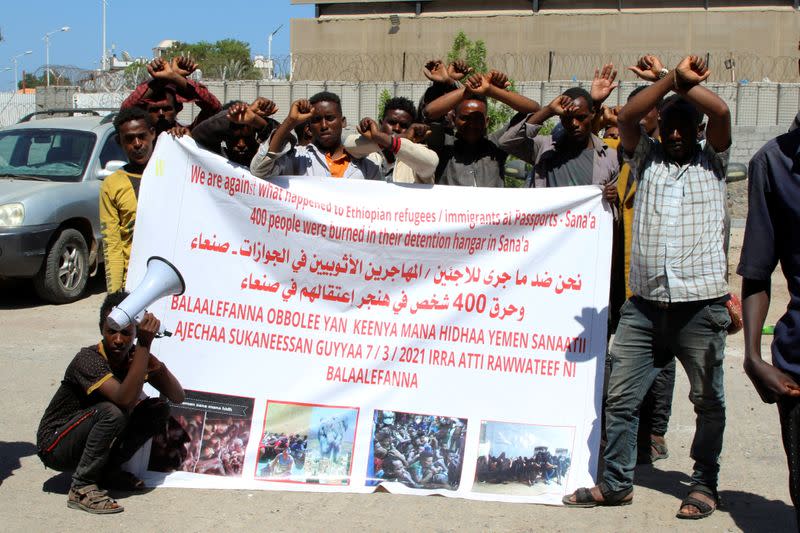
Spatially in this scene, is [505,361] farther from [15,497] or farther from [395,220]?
[15,497]

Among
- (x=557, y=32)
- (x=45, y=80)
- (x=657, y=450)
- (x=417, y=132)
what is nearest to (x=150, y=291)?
(x=417, y=132)

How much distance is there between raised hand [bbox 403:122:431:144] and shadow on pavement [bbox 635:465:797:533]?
2.26m

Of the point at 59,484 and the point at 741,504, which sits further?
the point at 59,484

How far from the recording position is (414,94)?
19.4 m

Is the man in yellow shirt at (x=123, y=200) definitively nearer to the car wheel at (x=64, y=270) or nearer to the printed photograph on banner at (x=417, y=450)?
the printed photograph on banner at (x=417, y=450)

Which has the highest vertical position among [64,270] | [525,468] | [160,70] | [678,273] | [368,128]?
[160,70]

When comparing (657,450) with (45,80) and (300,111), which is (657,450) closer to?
(300,111)

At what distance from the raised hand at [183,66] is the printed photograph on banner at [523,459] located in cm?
274

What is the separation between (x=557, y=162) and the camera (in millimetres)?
5215

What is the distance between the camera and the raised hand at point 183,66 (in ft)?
18.5

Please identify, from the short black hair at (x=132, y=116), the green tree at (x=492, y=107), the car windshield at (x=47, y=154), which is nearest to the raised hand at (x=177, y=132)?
the short black hair at (x=132, y=116)

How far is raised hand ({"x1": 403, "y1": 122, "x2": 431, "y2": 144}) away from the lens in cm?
557

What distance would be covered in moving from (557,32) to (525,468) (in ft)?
109

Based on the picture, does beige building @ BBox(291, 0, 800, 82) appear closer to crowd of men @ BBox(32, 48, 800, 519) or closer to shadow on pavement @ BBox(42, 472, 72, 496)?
crowd of men @ BBox(32, 48, 800, 519)
